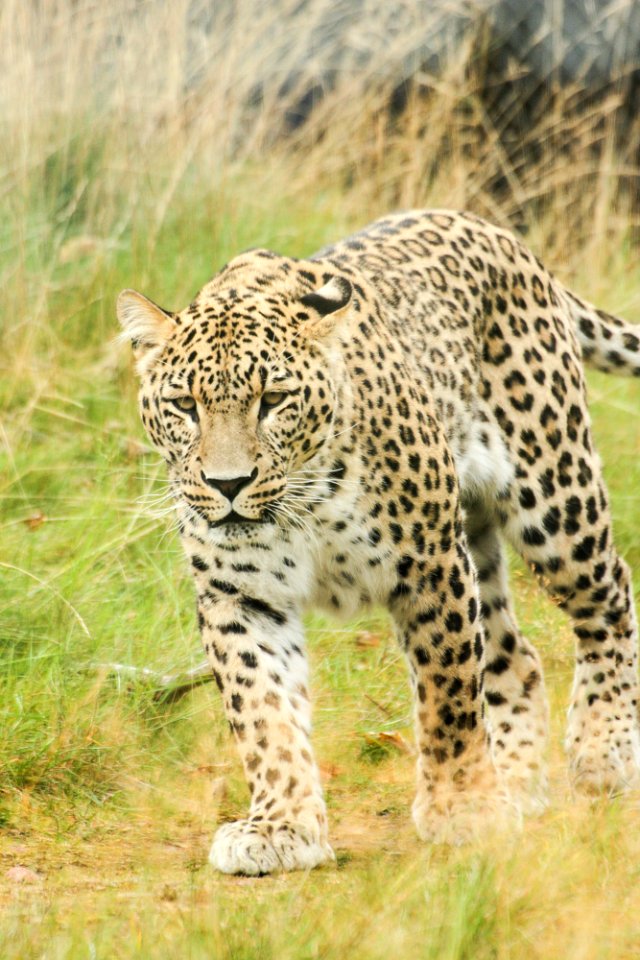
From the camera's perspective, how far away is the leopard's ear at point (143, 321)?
4.88 m

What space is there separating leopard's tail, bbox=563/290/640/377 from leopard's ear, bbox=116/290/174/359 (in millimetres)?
2078

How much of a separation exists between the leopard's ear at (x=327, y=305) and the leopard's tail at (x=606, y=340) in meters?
1.68

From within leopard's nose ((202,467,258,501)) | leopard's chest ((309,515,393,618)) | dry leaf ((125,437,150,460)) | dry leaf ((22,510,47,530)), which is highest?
leopard's nose ((202,467,258,501))

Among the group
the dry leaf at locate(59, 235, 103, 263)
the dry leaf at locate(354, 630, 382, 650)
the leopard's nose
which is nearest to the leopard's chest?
the leopard's nose

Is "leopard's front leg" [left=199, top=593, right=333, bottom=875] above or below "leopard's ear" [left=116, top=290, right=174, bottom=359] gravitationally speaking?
below

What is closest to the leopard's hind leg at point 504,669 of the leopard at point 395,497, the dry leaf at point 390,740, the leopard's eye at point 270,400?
the leopard at point 395,497

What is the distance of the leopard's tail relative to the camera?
20.9 ft

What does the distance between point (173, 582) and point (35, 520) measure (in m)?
0.85

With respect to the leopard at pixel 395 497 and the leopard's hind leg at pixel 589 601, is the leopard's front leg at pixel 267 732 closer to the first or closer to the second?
the leopard at pixel 395 497

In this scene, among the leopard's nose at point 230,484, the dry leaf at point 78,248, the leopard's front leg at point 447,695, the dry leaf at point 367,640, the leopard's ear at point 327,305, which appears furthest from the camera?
the dry leaf at point 78,248

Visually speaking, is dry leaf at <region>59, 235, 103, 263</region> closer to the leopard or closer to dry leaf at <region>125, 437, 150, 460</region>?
dry leaf at <region>125, 437, 150, 460</region>

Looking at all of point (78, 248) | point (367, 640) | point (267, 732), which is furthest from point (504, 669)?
point (78, 248)

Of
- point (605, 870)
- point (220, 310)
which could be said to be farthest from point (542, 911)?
point (220, 310)

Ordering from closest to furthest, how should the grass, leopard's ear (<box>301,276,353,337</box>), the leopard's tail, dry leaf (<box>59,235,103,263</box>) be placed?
the grass < leopard's ear (<box>301,276,353,337</box>) < the leopard's tail < dry leaf (<box>59,235,103,263</box>)
